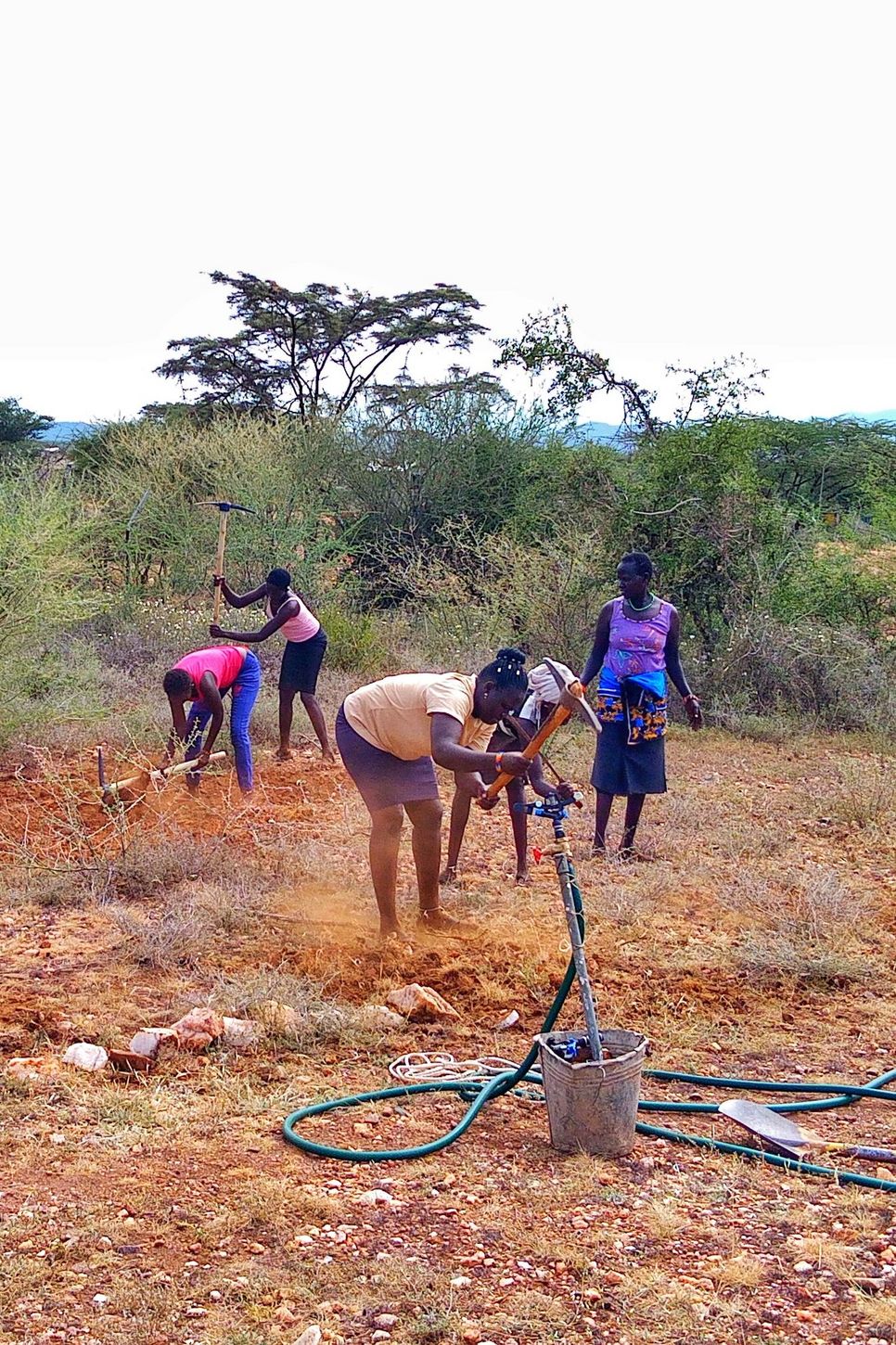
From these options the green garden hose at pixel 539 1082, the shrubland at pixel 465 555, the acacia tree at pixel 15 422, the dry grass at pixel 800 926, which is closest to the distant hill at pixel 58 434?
the acacia tree at pixel 15 422

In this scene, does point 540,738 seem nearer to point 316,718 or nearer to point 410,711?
point 410,711

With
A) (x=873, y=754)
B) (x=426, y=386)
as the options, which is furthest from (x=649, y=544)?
(x=426, y=386)

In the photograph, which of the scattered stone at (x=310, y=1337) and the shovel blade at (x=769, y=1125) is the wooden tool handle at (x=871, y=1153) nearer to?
the shovel blade at (x=769, y=1125)

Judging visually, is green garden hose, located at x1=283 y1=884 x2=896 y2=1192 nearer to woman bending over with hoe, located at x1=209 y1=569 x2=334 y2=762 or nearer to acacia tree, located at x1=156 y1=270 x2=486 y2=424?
woman bending over with hoe, located at x1=209 y1=569 x2=334 y2=762

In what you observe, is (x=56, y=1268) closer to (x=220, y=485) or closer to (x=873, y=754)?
(x=873, y=754)

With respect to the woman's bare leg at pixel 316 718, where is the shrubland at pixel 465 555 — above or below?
above

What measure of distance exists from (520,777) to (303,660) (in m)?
4.00

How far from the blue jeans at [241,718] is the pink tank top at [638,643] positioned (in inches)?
87.6

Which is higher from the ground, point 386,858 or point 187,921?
point 386,858

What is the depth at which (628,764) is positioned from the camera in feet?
21.5

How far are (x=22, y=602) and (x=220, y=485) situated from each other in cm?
461

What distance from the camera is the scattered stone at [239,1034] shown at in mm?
4215

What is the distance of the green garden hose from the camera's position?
3486mm

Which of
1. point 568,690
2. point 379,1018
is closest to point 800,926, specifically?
point 379,1018
